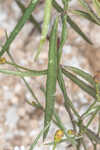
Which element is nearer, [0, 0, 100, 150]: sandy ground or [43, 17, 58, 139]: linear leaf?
[43, 17, 58, 139]: linear leaf

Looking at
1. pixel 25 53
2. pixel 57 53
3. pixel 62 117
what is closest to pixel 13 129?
pixel 62 117

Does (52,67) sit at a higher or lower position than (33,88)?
higher

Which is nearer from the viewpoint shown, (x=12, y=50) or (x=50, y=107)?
(x=50, y=107)

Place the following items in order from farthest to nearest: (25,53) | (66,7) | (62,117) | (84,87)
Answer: (25,53) → (62,117) → (84,87) → (66,7)

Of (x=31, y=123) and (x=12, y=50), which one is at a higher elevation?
(x=12, y=50)

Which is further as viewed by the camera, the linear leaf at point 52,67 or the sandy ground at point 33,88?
the sandy ground at point 33,88

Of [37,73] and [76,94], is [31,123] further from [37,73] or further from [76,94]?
[37,73]

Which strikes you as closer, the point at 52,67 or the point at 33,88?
the point at 52,67

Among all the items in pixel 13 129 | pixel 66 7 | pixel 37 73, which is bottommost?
pixel 13 129
